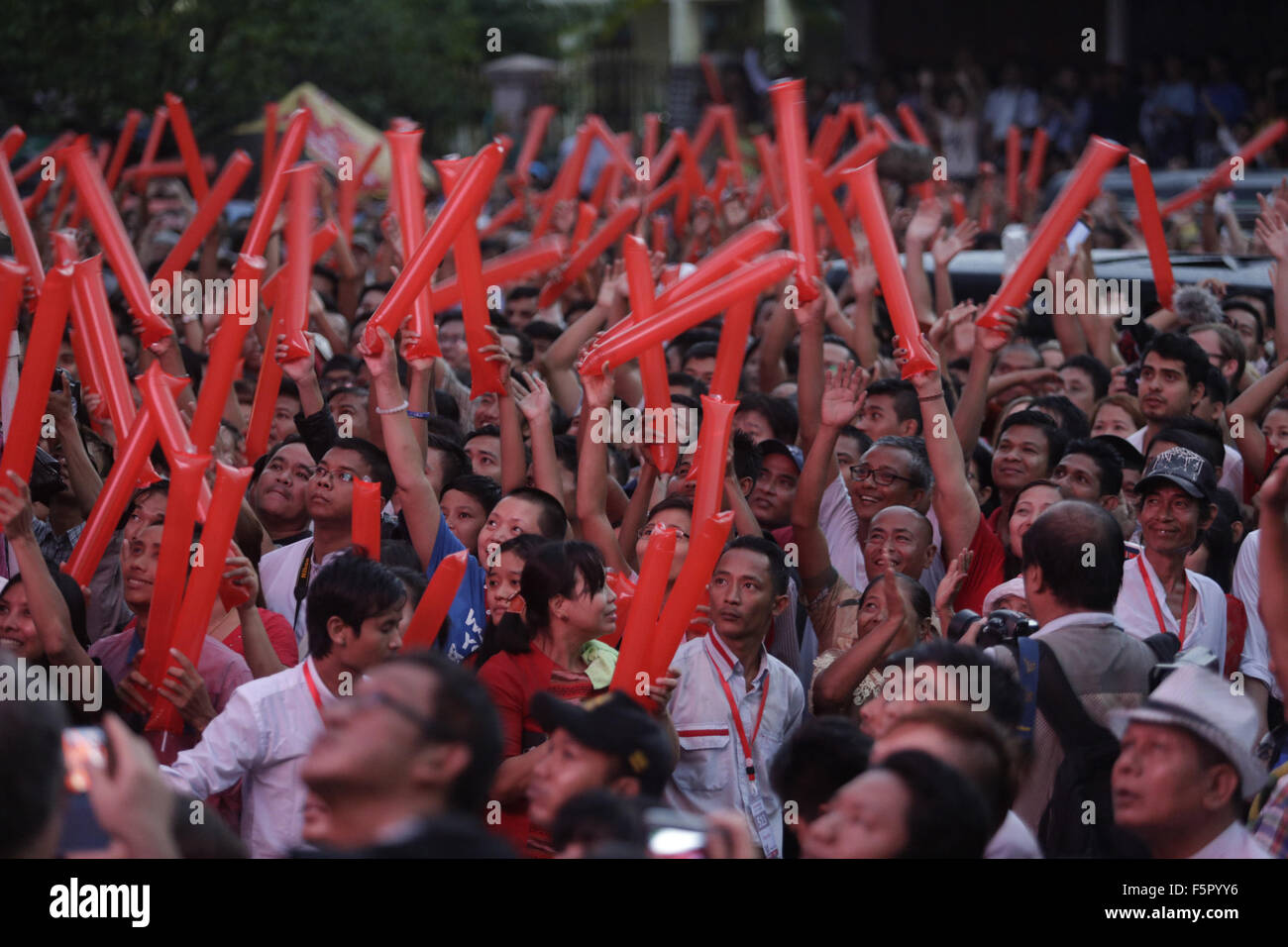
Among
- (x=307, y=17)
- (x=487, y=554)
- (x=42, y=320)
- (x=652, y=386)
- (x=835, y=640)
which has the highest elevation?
(x=307, y=17)

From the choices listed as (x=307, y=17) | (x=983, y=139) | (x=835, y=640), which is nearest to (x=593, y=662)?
(x=835, y=640)

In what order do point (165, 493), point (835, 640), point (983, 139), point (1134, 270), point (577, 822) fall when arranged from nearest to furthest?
point (577, 822)
point (165, 493)
point (835, 640)
point (1134, 270)
point (983, 139)

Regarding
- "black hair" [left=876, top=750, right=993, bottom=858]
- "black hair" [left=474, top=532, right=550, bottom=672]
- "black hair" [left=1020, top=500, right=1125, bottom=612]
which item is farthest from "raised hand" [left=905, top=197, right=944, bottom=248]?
"black hair" [left=876, top=750, right=993, bottom=858]

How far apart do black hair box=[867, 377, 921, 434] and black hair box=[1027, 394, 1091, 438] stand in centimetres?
46

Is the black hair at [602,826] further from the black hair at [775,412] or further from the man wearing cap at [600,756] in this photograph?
the black hair at [775,412]

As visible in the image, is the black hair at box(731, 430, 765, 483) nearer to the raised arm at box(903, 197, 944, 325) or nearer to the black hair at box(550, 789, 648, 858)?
the raised arm at box(903, 197, 944, 325)

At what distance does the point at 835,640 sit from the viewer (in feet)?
16.6

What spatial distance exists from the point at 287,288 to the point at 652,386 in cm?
127

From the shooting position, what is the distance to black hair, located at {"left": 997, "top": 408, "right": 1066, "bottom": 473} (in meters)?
5.97

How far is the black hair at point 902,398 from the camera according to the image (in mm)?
6594

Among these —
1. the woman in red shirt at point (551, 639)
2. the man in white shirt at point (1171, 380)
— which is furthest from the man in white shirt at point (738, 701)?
the man in white shirt at point (1171, 380)

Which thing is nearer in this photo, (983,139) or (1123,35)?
(983,139)

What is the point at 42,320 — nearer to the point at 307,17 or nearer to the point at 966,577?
the point at 966,577

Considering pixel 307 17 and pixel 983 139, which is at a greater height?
pixel 307 17
